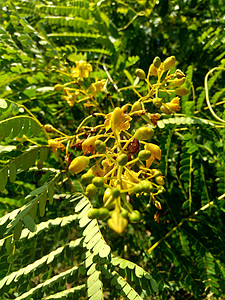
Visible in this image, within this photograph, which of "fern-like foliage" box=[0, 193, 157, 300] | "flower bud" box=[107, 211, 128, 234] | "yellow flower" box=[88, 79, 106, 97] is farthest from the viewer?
"yellow flower" box=[88, 79, 106, 97]

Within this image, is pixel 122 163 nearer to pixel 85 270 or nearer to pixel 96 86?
pixel 85 270

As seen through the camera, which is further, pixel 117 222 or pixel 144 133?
pixel 144 133

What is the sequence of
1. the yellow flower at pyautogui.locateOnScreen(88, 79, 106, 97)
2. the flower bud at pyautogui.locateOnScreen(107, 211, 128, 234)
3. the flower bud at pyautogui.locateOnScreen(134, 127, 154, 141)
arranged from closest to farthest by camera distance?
the flower bud at pyautogui.locateOnScreen(107, 211, 128, 234) < the flower bud at pyautogui.locateOnScreen(134, 127, 154, 141) < the yellow flower at pyautogui.locateOnScreen(88, 79, 106, 97)

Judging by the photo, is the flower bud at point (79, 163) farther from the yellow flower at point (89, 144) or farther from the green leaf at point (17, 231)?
the green leaf at point (17, 231)

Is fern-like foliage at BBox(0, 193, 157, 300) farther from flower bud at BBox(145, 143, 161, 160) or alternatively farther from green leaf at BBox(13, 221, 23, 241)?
flower bud at BBox(145, 143, 161, 160)

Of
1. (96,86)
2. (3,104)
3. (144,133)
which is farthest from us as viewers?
(96,86)

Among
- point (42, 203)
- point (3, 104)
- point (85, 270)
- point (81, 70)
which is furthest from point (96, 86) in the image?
point (85, 270)

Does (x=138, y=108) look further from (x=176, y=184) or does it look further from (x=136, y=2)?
(x=136, y=2)

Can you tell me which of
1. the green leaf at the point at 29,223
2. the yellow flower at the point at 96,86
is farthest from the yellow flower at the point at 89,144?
the yellow flower at the point at 96,86

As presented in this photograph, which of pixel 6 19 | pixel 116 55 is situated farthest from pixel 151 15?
pixel 6 19

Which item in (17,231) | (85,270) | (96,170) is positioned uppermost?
(96,170)

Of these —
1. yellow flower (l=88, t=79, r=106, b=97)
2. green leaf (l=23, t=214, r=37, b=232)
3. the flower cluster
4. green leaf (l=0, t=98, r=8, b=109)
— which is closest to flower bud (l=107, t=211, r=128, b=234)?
the flower cluster

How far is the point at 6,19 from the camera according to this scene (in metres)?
1.41

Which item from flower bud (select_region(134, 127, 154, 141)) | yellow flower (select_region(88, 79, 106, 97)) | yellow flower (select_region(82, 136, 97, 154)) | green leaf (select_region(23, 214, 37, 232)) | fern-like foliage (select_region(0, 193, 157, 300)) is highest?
flower bud (select_region(134, 127, 154, 141))
